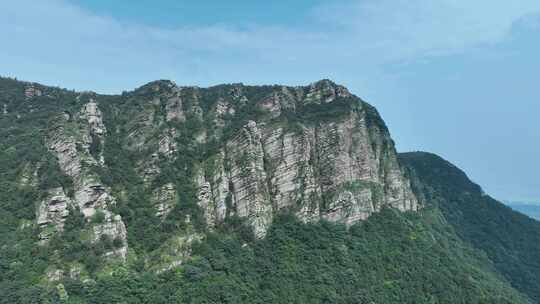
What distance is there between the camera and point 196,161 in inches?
4966

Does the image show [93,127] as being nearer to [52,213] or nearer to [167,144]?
[167,144]

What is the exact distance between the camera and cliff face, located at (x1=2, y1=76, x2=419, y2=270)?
4156 inches

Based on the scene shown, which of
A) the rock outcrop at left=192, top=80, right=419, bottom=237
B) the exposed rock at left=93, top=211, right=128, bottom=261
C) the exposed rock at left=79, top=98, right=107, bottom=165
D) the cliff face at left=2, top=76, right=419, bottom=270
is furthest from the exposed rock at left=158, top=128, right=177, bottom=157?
the exposed rock at left=93, top=211, right=128, bottom=261

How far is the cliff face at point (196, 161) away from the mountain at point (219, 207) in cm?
38

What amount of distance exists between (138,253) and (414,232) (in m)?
72.1

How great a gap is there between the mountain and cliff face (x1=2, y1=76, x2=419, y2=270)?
379mm

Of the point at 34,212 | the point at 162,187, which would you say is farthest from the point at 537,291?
the point at 34,212

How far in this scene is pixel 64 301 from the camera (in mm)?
84438

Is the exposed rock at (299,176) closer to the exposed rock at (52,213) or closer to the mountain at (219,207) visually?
the mountain at (219,207)

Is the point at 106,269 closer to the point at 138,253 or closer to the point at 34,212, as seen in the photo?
the point at 138,253

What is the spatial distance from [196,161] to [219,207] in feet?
52.6

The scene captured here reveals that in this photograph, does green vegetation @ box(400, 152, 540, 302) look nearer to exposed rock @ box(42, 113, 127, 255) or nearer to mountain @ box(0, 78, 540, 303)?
mountain @ box(0, 78, 540, 303)

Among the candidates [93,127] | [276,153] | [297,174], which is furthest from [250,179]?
[93,127]

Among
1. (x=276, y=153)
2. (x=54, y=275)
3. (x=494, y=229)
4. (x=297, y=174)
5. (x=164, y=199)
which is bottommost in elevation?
(x=54, y=275)
